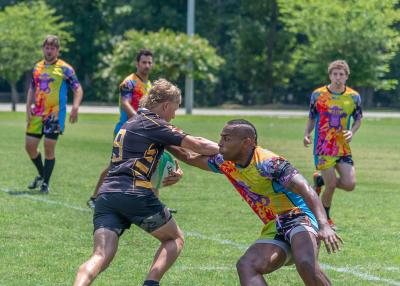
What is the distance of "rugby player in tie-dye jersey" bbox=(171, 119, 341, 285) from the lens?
658cm

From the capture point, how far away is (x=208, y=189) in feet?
52.8

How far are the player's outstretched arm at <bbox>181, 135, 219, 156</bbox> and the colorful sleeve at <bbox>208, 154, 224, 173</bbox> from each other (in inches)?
1.7

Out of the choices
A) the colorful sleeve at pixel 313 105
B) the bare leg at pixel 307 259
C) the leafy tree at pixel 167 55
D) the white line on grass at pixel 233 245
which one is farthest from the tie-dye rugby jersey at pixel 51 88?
the leafy tree at pixel 167 55

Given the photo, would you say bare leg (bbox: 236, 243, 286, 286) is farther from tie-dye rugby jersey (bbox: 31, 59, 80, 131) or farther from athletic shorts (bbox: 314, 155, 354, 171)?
tie-dye rugby jersey (bbox: 31, 59, 80, 131)

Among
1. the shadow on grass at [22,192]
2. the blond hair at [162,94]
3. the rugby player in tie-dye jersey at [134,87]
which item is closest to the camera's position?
the blond hair at [162,94]

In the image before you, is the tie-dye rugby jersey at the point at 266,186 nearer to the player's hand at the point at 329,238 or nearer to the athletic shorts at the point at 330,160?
the player's hand at the point at 329,238

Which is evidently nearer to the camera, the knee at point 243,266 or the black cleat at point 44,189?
the knee at point 243,266

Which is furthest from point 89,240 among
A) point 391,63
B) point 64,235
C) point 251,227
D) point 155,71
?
point 391,63

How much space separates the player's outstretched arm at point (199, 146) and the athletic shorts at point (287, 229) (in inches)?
27.4

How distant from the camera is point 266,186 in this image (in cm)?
690

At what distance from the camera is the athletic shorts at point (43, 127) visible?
14859 millimetres

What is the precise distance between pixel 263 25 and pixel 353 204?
190 ft

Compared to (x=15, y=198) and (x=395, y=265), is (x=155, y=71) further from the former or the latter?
(x=395, y=265)

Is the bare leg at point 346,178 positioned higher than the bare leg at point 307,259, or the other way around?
the bare leg at point 307,259
